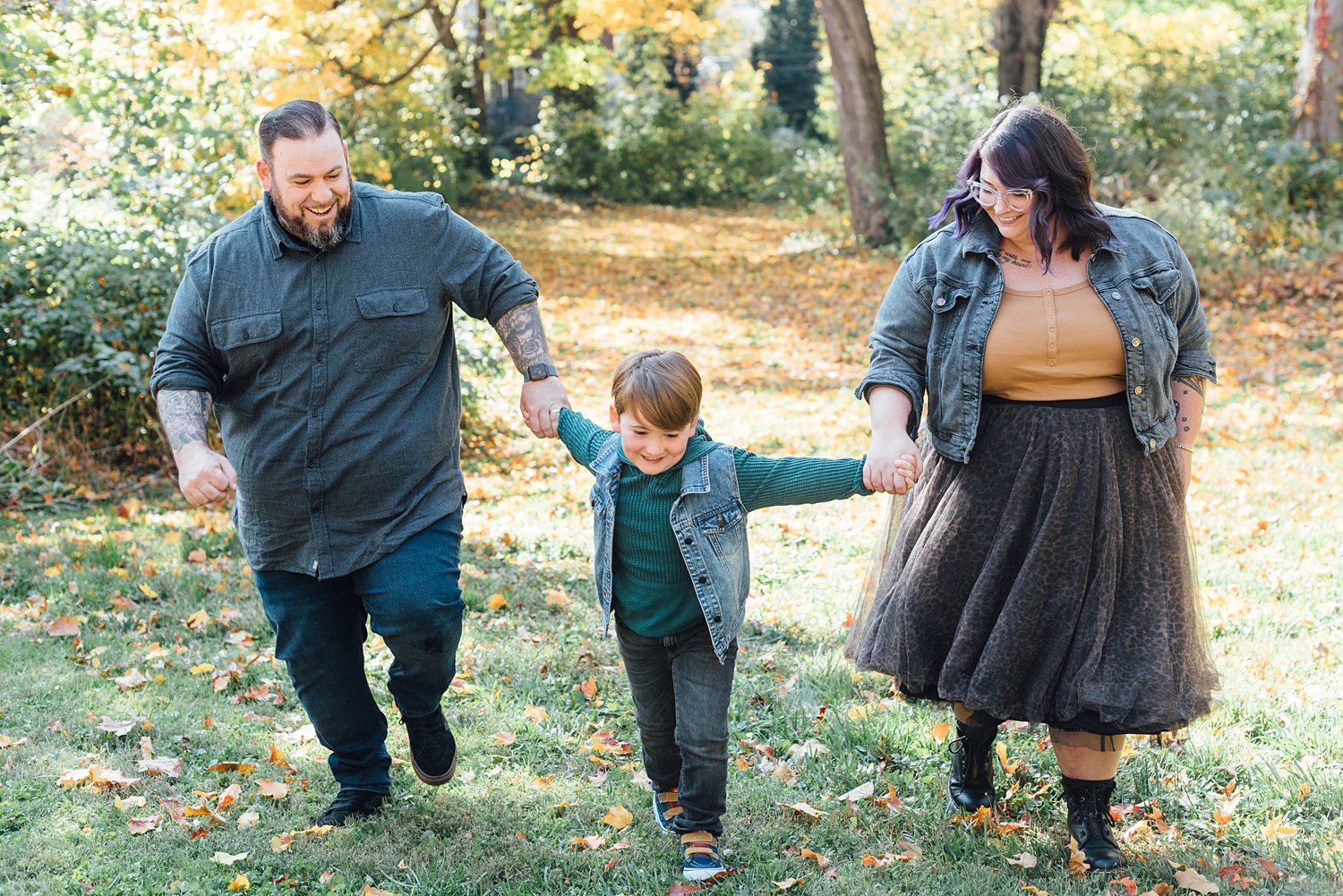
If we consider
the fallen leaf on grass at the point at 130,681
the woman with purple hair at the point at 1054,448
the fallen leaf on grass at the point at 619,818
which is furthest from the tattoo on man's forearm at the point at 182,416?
the fallen leaf on grass at the point at 130,681

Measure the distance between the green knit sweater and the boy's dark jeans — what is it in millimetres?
81

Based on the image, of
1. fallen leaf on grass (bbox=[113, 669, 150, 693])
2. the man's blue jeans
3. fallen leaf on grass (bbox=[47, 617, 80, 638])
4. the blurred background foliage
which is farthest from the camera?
the blurred background foliage

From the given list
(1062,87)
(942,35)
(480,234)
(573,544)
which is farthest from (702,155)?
(480,234)

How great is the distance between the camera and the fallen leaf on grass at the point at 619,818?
3771mm

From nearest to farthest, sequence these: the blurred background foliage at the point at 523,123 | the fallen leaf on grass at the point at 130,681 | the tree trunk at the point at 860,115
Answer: the fallen leaf on grass at the point at 130,681
the blurred background foliage at the point at 523,123
the tree trunk at the point at 860,115

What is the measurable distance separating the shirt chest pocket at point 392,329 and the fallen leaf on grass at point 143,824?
1.51 meters

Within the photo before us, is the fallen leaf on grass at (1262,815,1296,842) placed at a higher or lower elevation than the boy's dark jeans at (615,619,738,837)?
lower

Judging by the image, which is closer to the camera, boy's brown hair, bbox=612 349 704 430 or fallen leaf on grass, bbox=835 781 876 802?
boy's brown hair, bbox=612 349 704 430

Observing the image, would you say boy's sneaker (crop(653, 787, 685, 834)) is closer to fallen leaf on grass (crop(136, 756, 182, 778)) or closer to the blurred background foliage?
fallen leaf on grass (crop(136, 756, 182, 778))

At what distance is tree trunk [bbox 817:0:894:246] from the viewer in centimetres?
1670

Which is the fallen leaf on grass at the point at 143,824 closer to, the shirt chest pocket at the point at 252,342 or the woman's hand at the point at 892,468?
the shirt chest pocket at the point at 252,342

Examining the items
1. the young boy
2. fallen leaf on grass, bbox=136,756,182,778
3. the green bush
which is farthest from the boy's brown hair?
the green bush

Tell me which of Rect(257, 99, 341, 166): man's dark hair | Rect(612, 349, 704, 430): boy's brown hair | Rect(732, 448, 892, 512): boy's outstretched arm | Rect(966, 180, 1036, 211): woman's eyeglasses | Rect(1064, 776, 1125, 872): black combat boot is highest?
Rect(257, 99, 341, 166): man's dark hair

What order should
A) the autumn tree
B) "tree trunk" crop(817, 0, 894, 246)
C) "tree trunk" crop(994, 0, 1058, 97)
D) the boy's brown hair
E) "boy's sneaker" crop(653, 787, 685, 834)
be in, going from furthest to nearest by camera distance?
the autumn tree, "tree trunk" crop(817, 0, 894, 246), "tree trunk" crop(994, 0, 1058, 97), "boy's sneaker" crop(653, 787, 685, 834), the boy's brown hair
